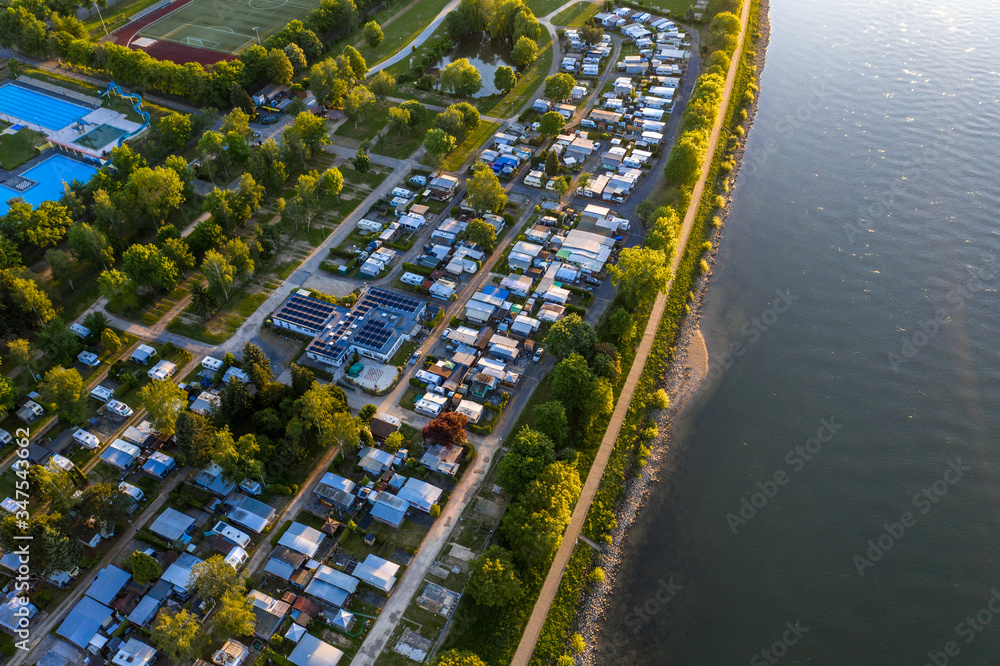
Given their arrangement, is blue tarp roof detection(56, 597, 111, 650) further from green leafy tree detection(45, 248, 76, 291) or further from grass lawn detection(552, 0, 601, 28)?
grass lawn detection(552, 0, 601, 28)

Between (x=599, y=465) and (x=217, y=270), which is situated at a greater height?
(x=217, y=270)

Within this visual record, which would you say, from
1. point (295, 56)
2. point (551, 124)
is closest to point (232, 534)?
point (551, 124)

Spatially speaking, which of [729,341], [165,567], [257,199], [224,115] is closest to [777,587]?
[729,341]

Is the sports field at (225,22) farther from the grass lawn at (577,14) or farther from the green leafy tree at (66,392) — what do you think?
the green leafy tree at (66,392)

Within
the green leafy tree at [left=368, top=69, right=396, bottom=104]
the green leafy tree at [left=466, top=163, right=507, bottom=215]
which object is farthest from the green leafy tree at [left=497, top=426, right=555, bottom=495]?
the green leafy tree at [left=368, top=69, right=396, bottom=104]

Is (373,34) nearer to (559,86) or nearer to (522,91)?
(522,91)

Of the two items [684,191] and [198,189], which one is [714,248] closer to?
[684,191]

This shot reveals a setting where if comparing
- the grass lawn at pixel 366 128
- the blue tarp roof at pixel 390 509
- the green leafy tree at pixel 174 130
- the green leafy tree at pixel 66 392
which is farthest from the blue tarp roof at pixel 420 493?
the green leafy tree at pixel 174 130
